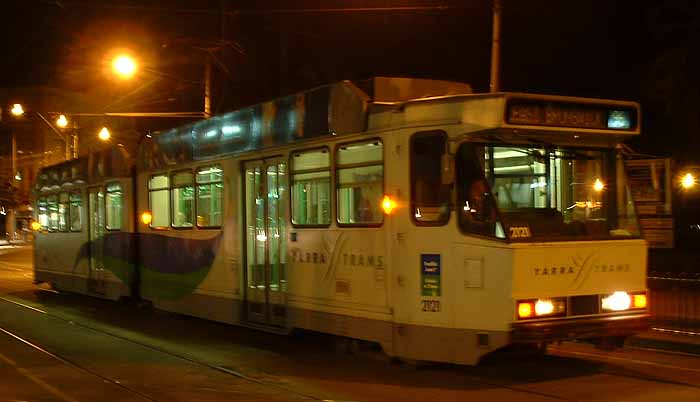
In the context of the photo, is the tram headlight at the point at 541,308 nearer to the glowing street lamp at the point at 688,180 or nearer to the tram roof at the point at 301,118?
the tram roof at the point at 301,118

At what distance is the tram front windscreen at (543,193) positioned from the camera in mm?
8289

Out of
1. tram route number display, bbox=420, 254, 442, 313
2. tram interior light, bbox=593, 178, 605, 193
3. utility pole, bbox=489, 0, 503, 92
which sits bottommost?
tram route number display, bbox=420, 254, 442, 313

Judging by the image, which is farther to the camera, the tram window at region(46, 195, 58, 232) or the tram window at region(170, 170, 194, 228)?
the tram window at region(46, 195, 58, 232)

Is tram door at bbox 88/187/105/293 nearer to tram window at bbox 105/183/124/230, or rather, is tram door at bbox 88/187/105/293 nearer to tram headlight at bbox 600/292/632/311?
tram window at bbox 105/183/124/230

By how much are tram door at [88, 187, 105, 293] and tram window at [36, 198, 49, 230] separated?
383 cm

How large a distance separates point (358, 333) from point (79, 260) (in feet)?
37.7

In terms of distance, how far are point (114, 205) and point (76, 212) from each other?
9.48ft

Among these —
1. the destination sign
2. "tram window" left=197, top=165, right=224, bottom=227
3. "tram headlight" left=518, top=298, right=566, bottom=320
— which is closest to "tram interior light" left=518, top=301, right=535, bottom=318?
"tram headlight" left=518, top=298, right=566, bottom=320

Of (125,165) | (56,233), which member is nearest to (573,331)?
(125,165)

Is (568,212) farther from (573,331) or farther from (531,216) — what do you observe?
(573,331)

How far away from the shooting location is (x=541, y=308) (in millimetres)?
8203

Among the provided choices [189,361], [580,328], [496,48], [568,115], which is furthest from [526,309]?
[496,48]

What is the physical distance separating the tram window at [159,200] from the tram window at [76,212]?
4.51 meters

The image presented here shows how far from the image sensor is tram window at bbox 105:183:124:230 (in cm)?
1653
